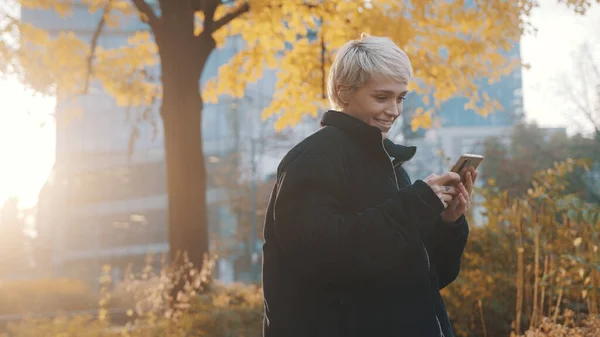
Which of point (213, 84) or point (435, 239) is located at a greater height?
point (213, 84)

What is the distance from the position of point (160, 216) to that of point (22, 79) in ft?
161

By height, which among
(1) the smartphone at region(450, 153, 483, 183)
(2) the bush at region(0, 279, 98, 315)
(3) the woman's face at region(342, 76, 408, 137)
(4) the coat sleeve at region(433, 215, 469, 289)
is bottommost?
(2) the bush at region(0, 279, 98, 315)

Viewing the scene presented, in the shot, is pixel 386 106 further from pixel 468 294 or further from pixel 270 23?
pixel 270 23

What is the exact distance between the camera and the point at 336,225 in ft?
5.68

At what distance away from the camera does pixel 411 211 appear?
1807mm

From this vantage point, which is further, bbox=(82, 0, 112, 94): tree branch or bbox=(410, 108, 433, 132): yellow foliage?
bbox=(410, 108, 433, 132): yellow foliage

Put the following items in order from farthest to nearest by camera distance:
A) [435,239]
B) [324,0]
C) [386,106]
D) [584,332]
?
1. [324,0]
2. [584,332]
3. [435,239]
4. [386,106]

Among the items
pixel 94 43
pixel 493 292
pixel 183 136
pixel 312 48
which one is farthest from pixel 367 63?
pixel 94 43

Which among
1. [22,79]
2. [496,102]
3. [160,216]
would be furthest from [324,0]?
[160,216]

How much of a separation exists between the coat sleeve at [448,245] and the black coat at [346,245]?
199 millimetres

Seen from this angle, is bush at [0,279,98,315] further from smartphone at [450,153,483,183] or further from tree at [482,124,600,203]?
tree at [482,124,600,203]

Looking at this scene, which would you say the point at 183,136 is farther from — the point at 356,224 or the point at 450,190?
the point at 356,224

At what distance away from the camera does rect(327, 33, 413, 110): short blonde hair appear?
195 cm

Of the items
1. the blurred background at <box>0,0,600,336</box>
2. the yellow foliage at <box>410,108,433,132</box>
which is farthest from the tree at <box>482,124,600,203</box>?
the yellow foliage at <box>410,108,433,132</box>
